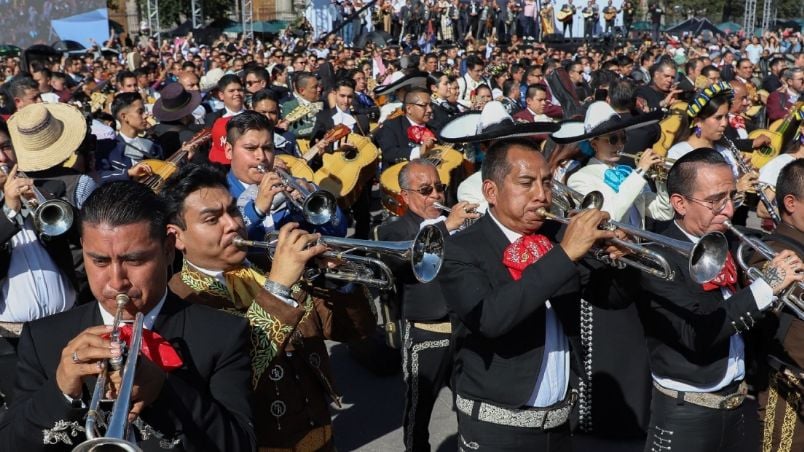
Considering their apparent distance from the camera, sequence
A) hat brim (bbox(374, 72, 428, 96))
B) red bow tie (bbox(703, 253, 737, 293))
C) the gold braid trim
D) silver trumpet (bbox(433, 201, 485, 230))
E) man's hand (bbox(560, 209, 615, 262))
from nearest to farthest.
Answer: the gold braid trim < man's hand (bbox(560, 209, 615, 262)) < red bow tie (bbox(703, 253, 737, 293)) < silver trumpet (bbox(433, 201, 485, 230)) < hat brim (bbox(374, 72, 428, 96))

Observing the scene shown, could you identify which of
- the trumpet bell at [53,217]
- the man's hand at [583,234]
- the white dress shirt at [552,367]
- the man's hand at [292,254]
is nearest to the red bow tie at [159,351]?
the man's hand at [292,254]

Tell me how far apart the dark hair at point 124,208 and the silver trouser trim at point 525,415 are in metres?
1.53

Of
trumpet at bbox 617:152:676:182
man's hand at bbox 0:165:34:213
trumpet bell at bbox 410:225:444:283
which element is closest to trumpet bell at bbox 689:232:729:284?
trumpet bell at bbox 410:225:444:283

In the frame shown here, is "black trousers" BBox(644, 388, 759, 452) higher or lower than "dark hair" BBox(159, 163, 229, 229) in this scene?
lower

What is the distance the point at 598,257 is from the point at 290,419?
1.35 meters

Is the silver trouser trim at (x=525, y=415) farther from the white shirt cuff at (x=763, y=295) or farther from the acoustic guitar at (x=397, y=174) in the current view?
the acoustic guitar at (x=397, y=174)

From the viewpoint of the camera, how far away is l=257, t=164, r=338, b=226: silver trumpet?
4.73 meters

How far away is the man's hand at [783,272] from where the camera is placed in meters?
3.63

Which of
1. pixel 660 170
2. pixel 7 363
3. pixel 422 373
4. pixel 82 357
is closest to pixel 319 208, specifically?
pixel 422 373

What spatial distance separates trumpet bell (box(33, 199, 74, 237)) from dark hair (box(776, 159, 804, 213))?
11.9 ft

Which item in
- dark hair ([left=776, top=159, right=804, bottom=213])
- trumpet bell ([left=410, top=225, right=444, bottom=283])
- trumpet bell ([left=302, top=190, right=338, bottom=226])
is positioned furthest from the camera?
trumpet bell ([left=302, top=190, right=338, bottom=226])

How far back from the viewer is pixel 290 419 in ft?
11.2

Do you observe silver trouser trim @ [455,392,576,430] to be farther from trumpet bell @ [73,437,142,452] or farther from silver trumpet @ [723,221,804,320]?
trumpet bell @ [73,437,142,452]

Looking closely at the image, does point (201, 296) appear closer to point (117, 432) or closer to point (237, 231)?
point (237, 231)
